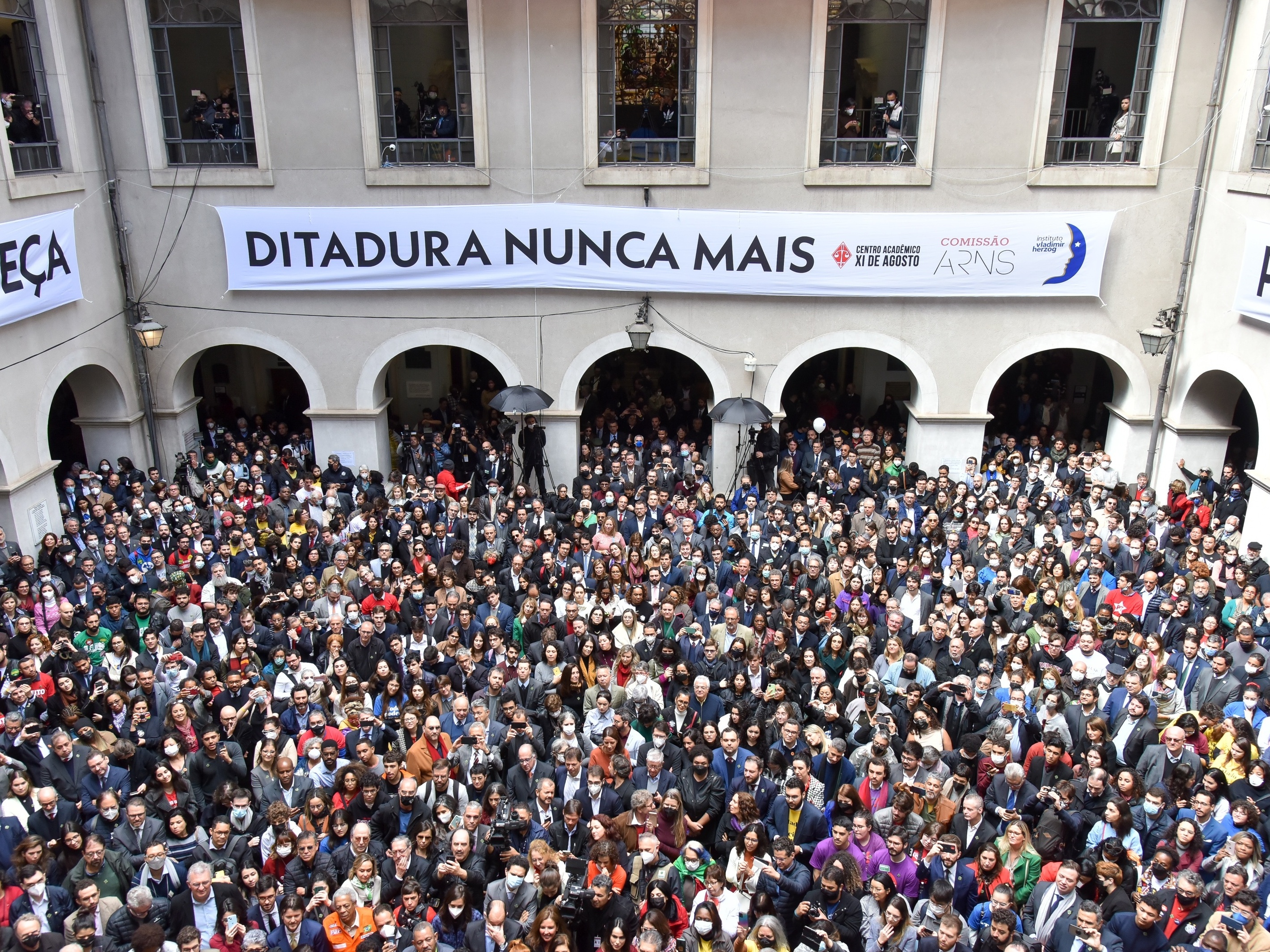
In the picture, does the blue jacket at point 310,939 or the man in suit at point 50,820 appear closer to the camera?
the blue jacket at point 310,939

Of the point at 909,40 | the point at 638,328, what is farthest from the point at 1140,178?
the point at 638,328

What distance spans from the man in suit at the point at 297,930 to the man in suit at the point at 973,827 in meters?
4.69

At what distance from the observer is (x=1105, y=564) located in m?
12.7

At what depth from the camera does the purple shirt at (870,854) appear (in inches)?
306

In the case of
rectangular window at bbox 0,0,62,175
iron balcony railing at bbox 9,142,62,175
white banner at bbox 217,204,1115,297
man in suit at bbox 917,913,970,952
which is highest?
rectangular window at bbox 0,0,62,175

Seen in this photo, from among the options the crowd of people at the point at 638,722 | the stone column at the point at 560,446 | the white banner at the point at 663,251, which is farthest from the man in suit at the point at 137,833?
the white banner at the point at 663,251

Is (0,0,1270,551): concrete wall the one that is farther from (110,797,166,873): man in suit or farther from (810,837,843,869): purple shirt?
(810,837,843,869): purple shirt

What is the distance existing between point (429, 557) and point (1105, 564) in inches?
328

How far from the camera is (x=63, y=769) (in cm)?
Answer: 909

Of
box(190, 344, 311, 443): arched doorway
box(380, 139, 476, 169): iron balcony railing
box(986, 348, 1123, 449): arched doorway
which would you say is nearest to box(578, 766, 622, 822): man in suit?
box(380, 139, 476, 169): iron balcony railing

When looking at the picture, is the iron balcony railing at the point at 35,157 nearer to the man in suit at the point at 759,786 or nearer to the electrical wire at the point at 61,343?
the electrical wire at the point at 61,343

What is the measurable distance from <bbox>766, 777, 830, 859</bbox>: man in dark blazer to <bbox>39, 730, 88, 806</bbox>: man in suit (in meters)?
5.90

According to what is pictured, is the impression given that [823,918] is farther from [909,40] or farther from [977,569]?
[909,40]

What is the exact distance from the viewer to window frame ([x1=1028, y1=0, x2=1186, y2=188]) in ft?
50.1
